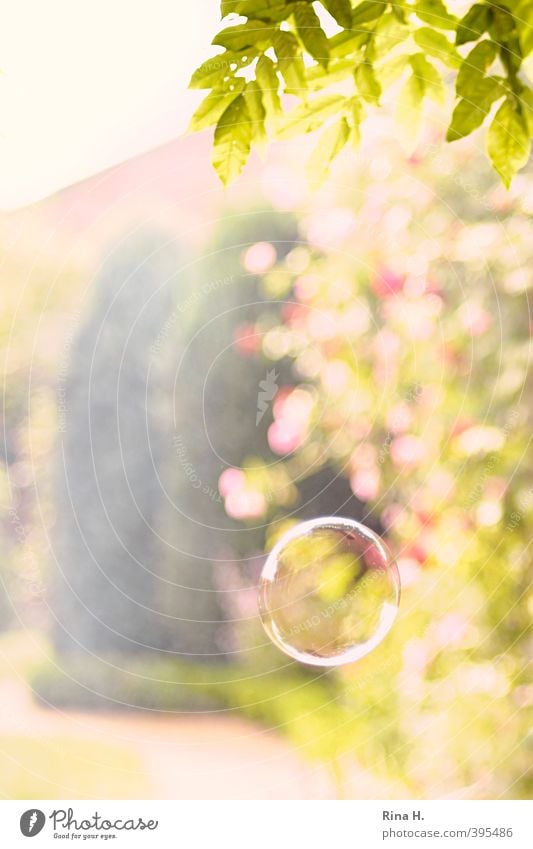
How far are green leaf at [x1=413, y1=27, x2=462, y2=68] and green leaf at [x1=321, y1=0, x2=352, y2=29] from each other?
59 millimetres

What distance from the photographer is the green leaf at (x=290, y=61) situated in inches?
18.0

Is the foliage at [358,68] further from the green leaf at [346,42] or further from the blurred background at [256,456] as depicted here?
the blurred background at [256,456]

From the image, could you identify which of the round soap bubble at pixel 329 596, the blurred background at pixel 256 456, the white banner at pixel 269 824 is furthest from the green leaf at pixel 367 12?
the white banner at pixel 269 824

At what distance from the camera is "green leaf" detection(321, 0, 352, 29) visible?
1.40 ft

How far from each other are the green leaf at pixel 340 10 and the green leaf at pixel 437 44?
59mm

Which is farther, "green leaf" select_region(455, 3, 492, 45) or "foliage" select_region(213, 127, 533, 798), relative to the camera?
"foliage" select_region(213, 127, 533, 798)

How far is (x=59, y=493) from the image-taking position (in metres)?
0.72

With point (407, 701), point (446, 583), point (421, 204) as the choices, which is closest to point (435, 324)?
point (421, 204)

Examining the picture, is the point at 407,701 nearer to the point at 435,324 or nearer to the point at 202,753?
the point at 202,753

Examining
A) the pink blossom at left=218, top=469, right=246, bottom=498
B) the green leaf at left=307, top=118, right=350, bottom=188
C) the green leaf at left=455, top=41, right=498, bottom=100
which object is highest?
the green leaf at left=307, top=118, right=350, bottom=188

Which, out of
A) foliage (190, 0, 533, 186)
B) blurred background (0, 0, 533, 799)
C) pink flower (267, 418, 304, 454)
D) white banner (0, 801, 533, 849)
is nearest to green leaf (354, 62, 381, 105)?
foliage (190, 0, 533, 186)

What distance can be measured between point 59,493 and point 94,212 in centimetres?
26

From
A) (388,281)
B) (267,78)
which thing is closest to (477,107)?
(267,78)

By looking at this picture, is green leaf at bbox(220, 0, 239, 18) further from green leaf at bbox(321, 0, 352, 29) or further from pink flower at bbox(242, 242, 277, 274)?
pink flower at bbox(242, 242, 277, 274)
